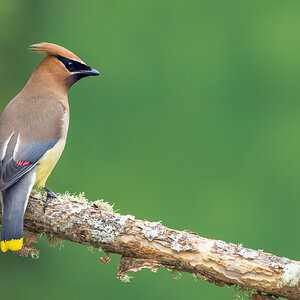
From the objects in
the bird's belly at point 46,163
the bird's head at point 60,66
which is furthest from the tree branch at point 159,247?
the bird's head at point 60,66

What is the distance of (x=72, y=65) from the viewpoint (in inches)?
142

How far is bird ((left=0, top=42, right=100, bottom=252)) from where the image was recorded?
9.72ft

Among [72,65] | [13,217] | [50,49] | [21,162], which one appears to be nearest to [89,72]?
[72,65]

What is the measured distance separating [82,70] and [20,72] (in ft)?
12.4

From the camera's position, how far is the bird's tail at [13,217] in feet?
9.58

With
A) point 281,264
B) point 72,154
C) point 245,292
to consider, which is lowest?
point 72,154

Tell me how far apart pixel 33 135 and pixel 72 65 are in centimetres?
55

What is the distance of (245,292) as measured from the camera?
9.29 feet

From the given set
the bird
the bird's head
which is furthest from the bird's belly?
the bird's head

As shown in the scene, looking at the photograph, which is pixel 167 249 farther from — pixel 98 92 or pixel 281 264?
pixel 98 92

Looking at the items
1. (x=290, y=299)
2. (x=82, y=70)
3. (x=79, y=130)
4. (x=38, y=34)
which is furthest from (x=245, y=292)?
(x=38, y=34)

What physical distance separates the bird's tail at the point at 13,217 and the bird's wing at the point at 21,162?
0.22 feet

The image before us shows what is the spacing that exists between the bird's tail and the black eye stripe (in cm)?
87

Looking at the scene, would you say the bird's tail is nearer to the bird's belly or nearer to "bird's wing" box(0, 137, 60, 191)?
"bird's wing" box(0, 137, 60, 191)
